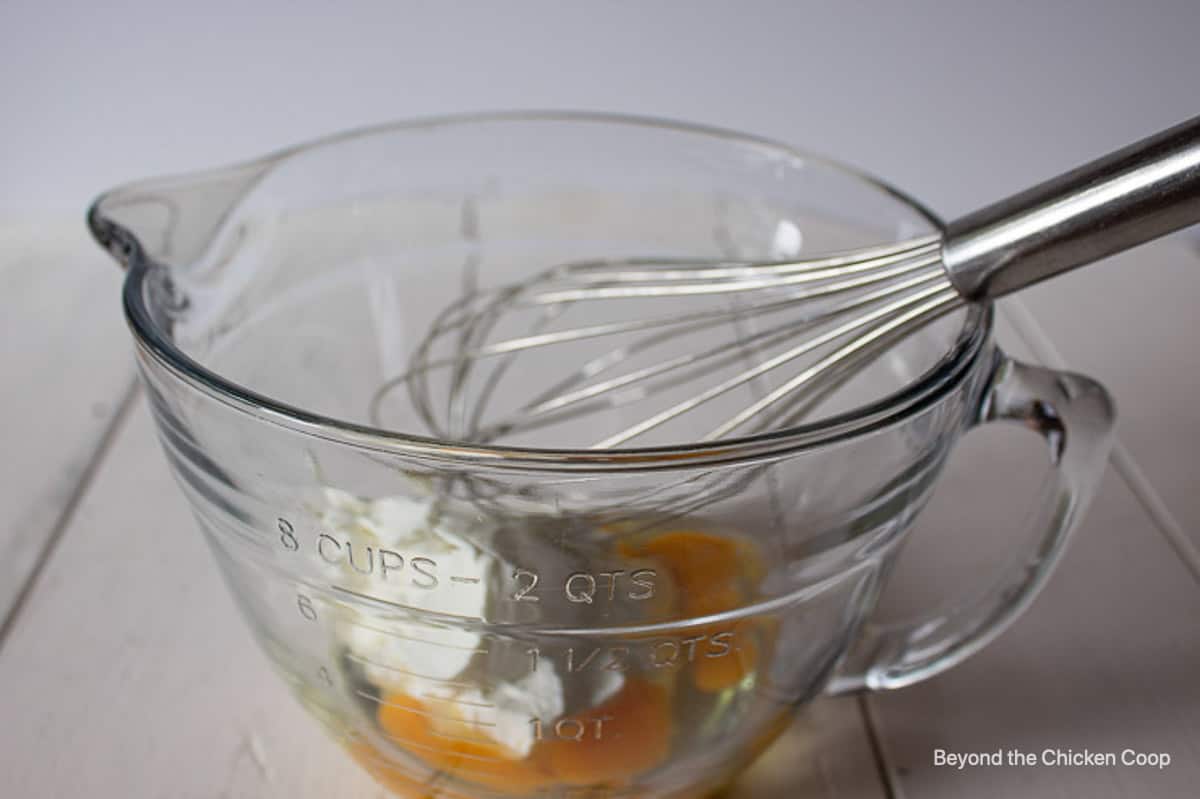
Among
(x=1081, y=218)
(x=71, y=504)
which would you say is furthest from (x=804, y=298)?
(x=71, y=504)

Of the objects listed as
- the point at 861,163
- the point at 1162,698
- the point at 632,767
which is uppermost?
the point at 861,163

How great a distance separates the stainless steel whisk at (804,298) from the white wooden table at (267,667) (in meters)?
0.13

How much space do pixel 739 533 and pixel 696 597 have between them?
0.02m

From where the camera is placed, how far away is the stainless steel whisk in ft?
1.15

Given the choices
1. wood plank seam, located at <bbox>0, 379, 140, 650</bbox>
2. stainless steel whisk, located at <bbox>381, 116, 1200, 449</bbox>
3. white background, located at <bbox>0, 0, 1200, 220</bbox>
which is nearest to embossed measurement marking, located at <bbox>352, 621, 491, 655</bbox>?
stainless steel whisk, located at <bbox>381, 116, 1200, 449</bbox>

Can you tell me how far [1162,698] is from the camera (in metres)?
0.50

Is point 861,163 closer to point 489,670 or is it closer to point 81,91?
point 81,91

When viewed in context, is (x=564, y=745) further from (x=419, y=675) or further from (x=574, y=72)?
(x=574, y=72)

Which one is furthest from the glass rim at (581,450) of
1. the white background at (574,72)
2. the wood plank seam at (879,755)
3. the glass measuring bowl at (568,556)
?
the white background at (574,72)

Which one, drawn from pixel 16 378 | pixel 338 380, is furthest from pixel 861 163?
pixel 16 378

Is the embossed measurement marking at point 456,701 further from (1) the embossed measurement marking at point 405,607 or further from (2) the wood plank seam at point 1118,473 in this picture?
(2) the wood plank seam at point 1118,473

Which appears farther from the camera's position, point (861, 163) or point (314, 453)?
point (861, 163)

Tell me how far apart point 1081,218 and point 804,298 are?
0.11 metres

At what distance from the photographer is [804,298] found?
17.5 inches
